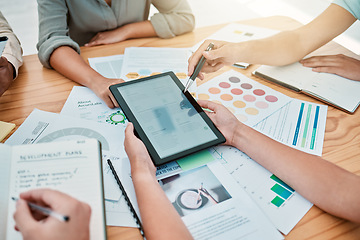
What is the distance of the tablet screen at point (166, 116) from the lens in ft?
2.05

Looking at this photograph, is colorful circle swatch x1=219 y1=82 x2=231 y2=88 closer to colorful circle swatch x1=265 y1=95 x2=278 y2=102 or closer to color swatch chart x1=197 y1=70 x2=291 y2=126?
color swatch chart x1=197 y1=70 x2=291 y2=126

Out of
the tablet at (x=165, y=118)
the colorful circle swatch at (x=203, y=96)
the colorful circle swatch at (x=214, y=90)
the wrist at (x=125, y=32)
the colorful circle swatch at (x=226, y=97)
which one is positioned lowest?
the wrist at (x=125, y=32)

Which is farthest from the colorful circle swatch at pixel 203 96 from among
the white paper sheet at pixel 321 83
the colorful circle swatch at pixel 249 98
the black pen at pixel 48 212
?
the black pen at pixel 48 212

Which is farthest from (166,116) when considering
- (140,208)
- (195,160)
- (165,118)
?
(140,208)

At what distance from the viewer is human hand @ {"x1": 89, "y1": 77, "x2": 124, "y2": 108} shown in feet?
2.56

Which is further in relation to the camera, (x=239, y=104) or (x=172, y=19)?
(x=172, y=19)

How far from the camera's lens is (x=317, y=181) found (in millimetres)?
581

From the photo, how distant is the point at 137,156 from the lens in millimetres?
583

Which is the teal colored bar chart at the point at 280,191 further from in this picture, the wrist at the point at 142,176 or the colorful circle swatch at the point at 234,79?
the colorful circle swatch at the point at 234,79

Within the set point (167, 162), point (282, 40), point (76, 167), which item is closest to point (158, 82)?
point (167, 162)

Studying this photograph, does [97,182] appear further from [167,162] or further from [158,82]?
[158,82]

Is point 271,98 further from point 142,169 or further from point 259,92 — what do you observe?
point 142,169

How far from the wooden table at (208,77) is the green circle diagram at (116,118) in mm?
144

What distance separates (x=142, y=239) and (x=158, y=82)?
381mm
